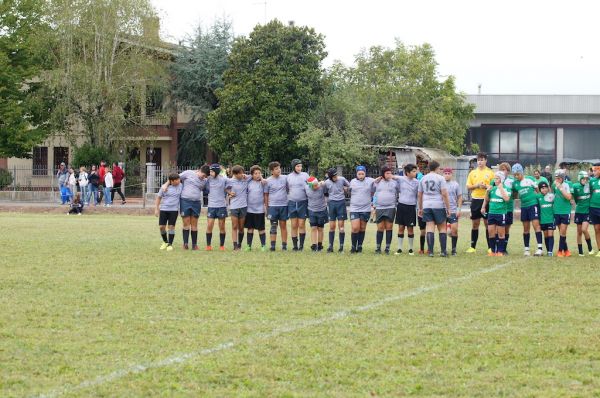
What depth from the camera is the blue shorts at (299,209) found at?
20.4m

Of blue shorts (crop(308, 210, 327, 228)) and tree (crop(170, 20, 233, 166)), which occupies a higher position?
tree (crop(170, 20, 233, 166))

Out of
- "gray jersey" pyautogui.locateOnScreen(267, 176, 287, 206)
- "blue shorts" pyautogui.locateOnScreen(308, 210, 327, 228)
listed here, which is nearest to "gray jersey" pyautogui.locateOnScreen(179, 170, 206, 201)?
"gray jersey" pyautogui.locateOnScreen(267, 176, 287, 206)

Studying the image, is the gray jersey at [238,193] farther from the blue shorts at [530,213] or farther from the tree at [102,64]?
the tree at [102,64]

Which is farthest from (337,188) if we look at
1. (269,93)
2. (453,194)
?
(269,93)

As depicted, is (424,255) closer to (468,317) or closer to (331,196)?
(331,196)

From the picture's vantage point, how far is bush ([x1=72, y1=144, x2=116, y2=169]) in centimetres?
5059

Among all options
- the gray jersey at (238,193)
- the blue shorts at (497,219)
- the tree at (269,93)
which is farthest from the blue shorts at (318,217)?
the tree at (269,93)

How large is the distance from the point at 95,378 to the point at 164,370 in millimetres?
585

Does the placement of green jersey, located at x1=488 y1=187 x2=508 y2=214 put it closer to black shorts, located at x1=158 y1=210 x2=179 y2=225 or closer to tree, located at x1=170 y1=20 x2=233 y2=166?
black shorts, located at x1=158 y1=210 x2=179 y2=225

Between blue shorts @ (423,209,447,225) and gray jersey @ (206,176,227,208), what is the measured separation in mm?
4339

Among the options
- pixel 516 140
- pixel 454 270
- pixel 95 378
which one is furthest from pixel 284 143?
pixel 95 378

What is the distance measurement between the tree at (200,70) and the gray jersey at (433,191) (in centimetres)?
3767

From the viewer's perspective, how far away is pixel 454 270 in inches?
637

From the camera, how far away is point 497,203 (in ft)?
63.4
